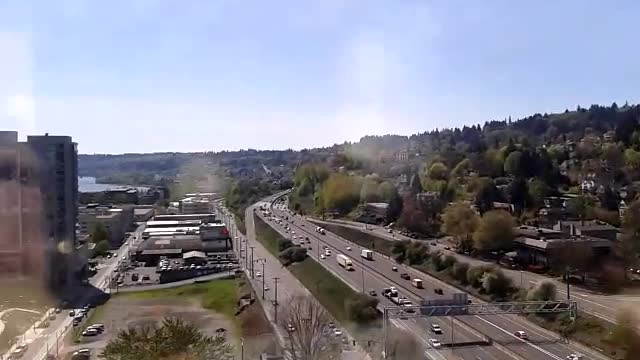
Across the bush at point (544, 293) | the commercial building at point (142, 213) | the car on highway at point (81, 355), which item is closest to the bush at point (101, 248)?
the commercial building at point (142, 213)

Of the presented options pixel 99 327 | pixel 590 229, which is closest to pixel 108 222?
pixel 99 327

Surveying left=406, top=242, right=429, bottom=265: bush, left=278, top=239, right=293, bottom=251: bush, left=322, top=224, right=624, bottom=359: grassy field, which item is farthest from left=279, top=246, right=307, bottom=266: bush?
left=322, top=224, right=624, bottom=359: grassy field

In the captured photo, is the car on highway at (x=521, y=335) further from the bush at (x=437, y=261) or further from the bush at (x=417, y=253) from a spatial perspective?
the bush at (x=417, y=253)

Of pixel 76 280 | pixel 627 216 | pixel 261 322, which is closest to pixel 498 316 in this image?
pixel 261 322

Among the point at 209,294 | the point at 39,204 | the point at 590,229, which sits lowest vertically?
the point at 209,294

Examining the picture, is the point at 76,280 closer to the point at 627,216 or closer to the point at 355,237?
the point at 355,237

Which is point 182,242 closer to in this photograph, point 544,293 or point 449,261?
point 449,261
